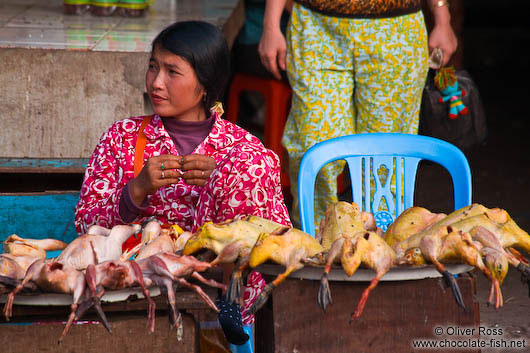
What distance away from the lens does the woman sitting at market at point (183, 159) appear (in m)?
2.31

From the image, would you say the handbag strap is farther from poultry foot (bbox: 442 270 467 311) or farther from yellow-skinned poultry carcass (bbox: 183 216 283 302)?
poultry foot (bbox: 442 270 467 311)

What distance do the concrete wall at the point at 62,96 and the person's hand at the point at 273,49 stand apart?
522 mm

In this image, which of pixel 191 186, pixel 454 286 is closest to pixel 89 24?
pixel 191 186

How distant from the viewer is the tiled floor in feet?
12.3

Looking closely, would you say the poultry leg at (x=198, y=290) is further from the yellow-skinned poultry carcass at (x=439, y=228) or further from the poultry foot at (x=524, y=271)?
the poultry foot at (x=524, y=271)

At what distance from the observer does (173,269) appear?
1.67 meters

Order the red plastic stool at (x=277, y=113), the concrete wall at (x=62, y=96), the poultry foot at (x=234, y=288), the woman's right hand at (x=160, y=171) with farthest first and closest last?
the red plastic stool at (x=277, y=113)
the concrete wall at (x=62, y=96)
the woman's right hand at (x=160, y=171)
the poultry foot at (x=234, y=288)

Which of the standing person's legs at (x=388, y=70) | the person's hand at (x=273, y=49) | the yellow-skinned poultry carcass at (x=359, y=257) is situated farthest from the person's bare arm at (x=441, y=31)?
the yellow-skinned poultry carcass at (x=359, y=257)

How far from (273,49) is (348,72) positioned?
344 mm

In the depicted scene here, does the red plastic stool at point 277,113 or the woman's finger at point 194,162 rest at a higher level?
the woman's finger at point 194,162

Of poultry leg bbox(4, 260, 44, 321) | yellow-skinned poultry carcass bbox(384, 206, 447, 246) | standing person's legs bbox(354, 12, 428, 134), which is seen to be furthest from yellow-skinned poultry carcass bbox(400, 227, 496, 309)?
standing person's legs bbox(354, 12, 428, 134)

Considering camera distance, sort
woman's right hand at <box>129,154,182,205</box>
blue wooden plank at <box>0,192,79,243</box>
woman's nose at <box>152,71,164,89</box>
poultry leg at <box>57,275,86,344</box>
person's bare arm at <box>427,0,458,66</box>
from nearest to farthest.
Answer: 1. poultry leg at <box>57,275,86,344</box>
2. woman's right hand at <box>129,154,182,205</box>
3. woman's nose at <box>152,71,164,89</box>
4. blue wooden plank at <box>0,192,79,243</box>
5. person's bare arm at <box>427,0,458,66</box>

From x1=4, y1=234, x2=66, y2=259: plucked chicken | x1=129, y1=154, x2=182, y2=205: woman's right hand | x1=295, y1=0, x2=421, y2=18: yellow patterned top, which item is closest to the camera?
x1=4, y1=234, x2=66, y2=259: plucked chicken

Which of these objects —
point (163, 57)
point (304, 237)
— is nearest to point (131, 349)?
point (304, 237)
